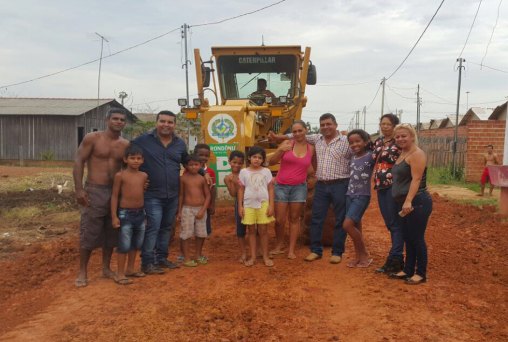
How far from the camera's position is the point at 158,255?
5.44 m

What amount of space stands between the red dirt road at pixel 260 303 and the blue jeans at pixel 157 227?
0.91ft

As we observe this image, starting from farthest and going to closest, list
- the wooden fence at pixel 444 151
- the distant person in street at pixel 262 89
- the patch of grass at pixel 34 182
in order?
the wooden fence at pixel 444 151 < the patch of grass at pixel 34 182 < the distant person in street at pixel 262 89

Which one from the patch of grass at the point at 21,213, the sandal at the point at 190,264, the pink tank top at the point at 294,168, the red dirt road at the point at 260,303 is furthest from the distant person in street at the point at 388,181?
the patch of grass at the point at 21,213

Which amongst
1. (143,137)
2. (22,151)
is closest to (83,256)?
(143,137)

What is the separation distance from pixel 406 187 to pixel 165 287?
8.31 feet

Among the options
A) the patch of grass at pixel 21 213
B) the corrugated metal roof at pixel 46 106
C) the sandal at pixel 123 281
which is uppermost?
the corrugated metal roof at pixel 46 106

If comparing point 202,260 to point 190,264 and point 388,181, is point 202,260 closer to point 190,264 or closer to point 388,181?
point 190,264

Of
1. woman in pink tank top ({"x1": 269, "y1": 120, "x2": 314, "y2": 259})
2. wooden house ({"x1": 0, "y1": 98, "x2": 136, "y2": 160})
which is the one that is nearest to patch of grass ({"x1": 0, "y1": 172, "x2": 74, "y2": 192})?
wooden house ({"x1": 0, "y1": 98, "x2": 136, "y2": 160})

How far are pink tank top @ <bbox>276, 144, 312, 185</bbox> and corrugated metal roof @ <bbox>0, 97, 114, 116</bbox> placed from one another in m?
22.1

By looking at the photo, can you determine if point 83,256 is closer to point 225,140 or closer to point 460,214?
point 225,140

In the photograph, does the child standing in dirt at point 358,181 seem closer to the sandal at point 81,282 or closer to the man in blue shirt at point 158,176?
the man in blue shirt at point 158,176

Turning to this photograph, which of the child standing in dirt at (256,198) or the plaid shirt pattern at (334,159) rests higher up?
the plaid shirt pattern at (334,159)

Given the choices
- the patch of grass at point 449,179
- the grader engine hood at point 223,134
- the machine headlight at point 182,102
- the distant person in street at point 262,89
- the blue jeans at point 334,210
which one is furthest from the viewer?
the patch of grass at point 449,179

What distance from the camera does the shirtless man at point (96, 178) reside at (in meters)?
4.83
